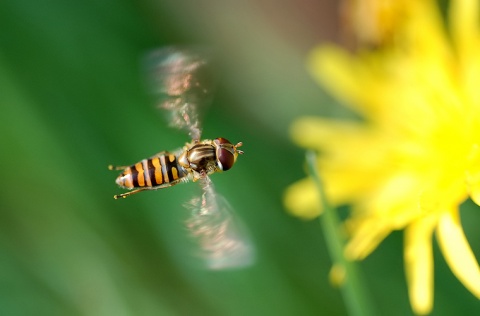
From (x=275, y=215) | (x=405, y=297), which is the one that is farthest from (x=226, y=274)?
(x=405, y=297)

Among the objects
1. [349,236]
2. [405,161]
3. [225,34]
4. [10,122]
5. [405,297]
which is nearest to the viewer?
[405,161]

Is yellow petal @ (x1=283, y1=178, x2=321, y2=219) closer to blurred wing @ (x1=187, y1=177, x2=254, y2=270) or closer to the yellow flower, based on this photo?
the yellow flower

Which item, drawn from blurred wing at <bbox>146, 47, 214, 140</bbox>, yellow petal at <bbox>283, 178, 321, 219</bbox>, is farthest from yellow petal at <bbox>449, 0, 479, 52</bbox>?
blurred wing at <bbox>146, 47, 214, 140</bbox>

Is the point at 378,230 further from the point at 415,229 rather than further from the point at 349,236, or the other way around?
the point at 349,236

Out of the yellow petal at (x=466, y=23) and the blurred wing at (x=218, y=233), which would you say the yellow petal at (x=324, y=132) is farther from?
the blurred wing at (x=218, y=233)

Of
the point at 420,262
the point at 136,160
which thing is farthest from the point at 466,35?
the point at 136,160

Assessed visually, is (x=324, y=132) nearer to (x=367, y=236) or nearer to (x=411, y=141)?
(x=411, y=141)

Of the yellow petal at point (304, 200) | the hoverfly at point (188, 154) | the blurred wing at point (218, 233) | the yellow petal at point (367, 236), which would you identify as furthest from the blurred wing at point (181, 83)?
the yellow petal at point (304, 200)
